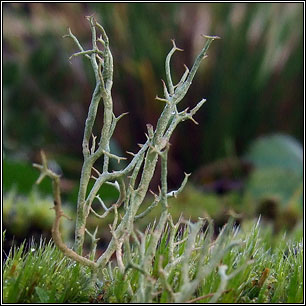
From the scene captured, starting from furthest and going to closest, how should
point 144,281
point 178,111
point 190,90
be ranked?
point 190,90
point 178,111
point 144,281

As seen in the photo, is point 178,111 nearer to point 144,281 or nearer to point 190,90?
point 190,90

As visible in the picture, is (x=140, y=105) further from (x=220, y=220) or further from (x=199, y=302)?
(x=199, y=302)

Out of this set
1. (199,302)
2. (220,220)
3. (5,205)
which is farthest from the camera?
(220,220)

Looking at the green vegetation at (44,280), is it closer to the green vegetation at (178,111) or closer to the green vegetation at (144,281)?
the green vegetation at (144,281)

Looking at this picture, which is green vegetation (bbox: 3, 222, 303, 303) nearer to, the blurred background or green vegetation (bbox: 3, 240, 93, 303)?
green vegetation (bbox: 3, 240, 93, 303)

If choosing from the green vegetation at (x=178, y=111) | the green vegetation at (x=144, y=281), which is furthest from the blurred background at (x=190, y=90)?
the green vegetation at (x=144, y=281)

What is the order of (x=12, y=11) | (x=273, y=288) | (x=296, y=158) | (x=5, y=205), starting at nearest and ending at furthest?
(x=273, y=288) < (x=5, y=205) < (x=296, y=158) < (x=12, y=11)

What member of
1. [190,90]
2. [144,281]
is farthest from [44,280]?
[190,90]

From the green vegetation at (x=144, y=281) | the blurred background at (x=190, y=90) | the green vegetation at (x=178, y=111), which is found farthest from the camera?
the blurred background at (x=190, y=90)

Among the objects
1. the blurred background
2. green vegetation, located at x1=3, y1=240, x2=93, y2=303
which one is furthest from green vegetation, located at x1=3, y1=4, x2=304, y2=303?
green vegetation, located at x1=3, y1=240, x2=93, y2=303

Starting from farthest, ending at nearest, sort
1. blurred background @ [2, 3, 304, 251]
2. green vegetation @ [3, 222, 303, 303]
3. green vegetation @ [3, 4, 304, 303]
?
blurred background @ [2, 3, 304, 251] → green vegetation @ [3, 4, 304, 303] → green vegetation @ [3, 222, 303, 303]

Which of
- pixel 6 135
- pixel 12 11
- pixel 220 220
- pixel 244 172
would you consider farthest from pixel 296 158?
pixel 12 11
